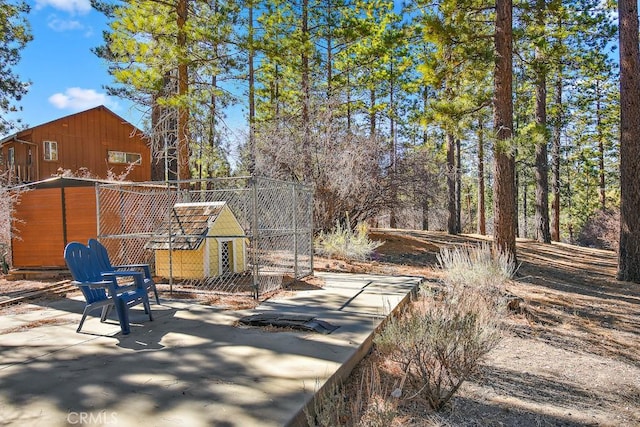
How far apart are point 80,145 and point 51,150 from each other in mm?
1367

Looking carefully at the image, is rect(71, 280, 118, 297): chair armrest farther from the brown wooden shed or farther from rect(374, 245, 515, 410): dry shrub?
the brown wooden shed

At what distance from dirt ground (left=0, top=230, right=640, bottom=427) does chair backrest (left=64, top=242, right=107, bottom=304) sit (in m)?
1.73

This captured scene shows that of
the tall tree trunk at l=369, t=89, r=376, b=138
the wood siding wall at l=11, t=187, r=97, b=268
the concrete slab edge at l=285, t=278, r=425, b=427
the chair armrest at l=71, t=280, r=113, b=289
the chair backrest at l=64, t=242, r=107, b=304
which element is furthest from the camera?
the tall tree trunk at l=369, t=89, r=376, b=138

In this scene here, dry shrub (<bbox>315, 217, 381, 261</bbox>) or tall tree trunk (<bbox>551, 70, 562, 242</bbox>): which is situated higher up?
tall tree trunk (<bbox>551, 70, 562, 242</bbox>)

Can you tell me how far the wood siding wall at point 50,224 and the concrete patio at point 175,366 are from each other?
3702mm

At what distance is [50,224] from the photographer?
9117 mm

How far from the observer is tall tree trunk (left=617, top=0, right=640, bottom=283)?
30.0 ft

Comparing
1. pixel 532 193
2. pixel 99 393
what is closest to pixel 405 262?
pixel 99 393

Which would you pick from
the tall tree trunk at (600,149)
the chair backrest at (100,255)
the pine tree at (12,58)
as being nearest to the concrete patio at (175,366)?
the chair backrest at (100,255)

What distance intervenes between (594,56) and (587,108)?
773 cm

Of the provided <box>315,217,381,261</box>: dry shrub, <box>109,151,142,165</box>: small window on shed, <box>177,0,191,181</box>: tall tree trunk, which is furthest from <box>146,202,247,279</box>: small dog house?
<box>109,151,142,165</box>: small window on shed

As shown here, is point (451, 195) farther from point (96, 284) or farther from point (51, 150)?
point (51, 150)

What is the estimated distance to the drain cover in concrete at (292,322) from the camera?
4.57 m

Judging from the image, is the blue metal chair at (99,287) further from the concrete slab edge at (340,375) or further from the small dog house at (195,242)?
the concrete slab edge at (340,375)
